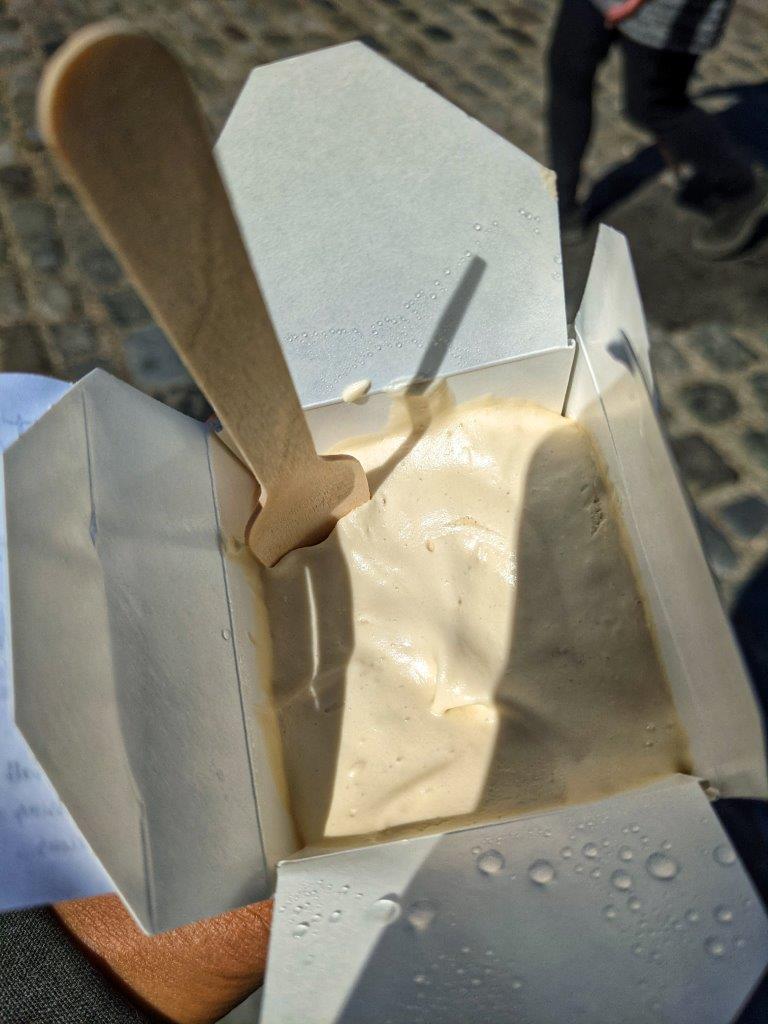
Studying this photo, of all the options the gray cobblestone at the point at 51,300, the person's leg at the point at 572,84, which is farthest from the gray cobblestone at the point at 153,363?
the person's leg at the point at 572,84

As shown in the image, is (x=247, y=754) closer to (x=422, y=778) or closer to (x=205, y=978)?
(x=422, y=778)

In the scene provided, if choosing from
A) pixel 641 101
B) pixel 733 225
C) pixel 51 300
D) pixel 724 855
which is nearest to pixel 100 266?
pixel 51 300

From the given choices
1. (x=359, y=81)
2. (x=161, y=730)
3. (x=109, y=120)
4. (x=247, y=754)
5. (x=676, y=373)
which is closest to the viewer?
(x=109, y=120)

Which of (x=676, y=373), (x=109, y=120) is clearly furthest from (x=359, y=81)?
(x=676, y=373)

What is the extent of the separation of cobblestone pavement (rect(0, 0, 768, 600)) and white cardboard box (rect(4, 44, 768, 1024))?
0.75 meters

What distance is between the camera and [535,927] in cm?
66

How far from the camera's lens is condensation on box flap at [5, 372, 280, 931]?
0.67 metres

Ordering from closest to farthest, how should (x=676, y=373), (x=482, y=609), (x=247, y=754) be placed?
(x=247, y=754)
(x=482, y=609)
(x=676, y=373)

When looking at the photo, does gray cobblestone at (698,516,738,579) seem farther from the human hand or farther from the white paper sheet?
the white paper sheet

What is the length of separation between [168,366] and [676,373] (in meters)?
1.17

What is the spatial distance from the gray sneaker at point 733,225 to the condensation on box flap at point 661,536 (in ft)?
3.67

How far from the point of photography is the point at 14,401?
2.98 ft

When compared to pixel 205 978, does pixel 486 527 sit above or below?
above

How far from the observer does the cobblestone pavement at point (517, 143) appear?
1.70m
